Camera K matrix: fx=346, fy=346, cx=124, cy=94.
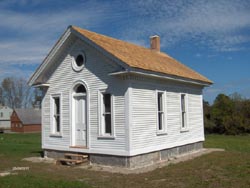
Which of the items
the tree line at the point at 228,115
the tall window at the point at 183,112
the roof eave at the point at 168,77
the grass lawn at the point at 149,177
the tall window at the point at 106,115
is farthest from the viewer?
the tree line at the point at 228,115

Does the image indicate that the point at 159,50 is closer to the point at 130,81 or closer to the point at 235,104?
the point at 130,81

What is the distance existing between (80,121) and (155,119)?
3410 millimetres

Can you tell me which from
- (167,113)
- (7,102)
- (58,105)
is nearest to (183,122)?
(167,113)

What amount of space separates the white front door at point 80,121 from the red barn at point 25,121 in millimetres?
61797

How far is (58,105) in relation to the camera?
56.2ft

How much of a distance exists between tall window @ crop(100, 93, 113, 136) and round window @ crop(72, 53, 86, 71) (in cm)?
189

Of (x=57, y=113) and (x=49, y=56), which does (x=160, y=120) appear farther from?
(x=49, y=56)

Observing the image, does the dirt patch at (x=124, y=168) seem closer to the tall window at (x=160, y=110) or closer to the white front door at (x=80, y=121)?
the white front door at (x=80, y=121)

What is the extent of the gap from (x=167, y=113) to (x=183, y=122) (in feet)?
7.83

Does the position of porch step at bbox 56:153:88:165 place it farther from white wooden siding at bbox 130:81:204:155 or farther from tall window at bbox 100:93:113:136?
white wooden siding at bbox 130:81:204:155

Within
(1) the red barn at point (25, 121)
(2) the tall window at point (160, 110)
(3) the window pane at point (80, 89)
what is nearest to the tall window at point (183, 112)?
(2) the tall window at point (160, 110)

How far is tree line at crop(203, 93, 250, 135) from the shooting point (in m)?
37.0

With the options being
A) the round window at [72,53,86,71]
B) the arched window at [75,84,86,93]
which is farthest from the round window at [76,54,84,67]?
the arched window at [75,84,86,93]

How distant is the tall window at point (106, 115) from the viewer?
1448 centimetres
